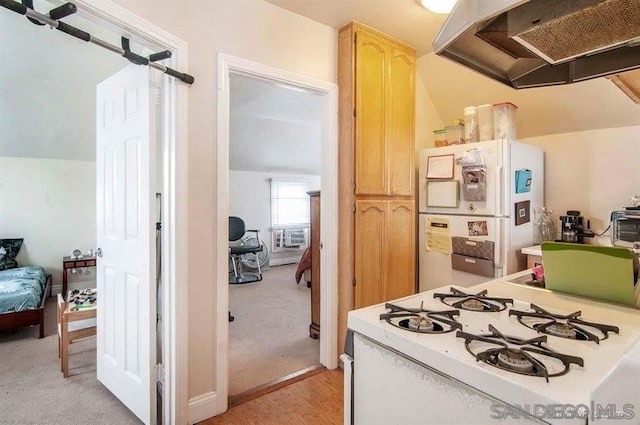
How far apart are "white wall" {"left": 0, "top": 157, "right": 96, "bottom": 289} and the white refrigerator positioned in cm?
449

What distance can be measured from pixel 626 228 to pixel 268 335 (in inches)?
112

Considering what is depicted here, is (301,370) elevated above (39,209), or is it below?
below

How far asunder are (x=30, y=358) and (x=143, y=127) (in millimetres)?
2289

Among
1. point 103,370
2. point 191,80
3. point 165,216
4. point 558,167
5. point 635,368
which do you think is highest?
point 191,80

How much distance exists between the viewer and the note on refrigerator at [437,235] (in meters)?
2.66

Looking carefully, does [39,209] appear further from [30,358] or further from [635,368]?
[635,368]

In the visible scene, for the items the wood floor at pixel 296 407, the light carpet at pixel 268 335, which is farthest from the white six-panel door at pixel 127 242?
the light carpet at pixel 268 335

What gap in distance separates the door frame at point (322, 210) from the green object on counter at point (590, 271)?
55.9 inches

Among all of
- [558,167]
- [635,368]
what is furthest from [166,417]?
[558,167]

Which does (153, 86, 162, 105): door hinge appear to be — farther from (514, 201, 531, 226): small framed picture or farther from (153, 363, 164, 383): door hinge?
(514, 201, 531, 226): small framed picture

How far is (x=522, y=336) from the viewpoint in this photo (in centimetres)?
84

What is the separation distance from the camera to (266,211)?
20.7 ft

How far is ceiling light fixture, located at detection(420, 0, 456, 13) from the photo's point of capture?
200 centimetres

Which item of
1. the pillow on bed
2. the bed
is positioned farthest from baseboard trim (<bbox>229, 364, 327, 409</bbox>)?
the pillow on bed
